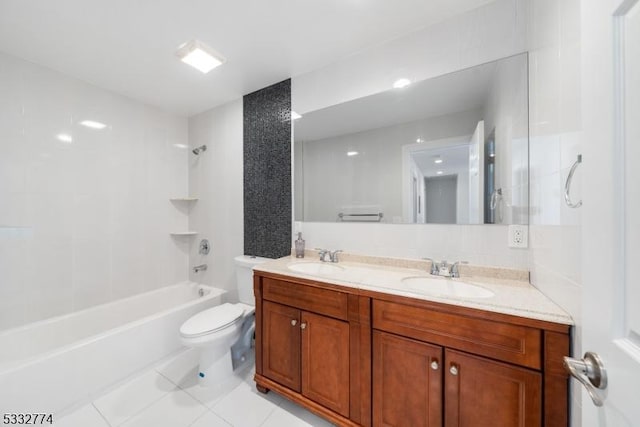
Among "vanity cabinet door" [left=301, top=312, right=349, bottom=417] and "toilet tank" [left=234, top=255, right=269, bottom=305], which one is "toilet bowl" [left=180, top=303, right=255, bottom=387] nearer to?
"toilet tank" [left=234, top=255, right=269, bottom=305]

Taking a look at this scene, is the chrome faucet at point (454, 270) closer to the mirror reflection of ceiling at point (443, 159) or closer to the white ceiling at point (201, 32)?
the mirror reflection of ceiling at point (443, 159)

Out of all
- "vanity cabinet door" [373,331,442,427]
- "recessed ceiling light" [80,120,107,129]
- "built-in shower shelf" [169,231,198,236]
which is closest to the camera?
"vanity cabinet door" [373,331,442,427]

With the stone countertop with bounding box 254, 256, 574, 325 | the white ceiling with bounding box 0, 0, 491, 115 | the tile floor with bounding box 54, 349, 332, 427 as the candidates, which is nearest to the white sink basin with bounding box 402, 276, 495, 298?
the stone countertop with bounding box 254, 256, 574, 325

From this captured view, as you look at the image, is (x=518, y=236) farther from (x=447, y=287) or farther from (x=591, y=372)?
(x=591, y=372)

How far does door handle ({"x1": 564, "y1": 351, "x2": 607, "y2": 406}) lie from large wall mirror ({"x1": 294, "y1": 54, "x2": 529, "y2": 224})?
3.04 ft

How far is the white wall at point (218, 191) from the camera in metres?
2.37

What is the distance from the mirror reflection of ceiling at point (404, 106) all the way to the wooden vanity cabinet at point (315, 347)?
117 centimetres

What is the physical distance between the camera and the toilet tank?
2.07 meters

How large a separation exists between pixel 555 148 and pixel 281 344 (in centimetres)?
165

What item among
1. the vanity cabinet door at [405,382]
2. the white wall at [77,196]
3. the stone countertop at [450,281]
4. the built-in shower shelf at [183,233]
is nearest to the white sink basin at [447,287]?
the stone countertop at [450,281]

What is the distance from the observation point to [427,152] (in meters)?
1.51

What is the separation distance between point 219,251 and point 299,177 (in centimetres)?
124

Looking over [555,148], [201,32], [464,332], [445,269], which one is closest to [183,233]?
[201,32]

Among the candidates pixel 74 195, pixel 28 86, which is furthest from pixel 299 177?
pixel 28 86
